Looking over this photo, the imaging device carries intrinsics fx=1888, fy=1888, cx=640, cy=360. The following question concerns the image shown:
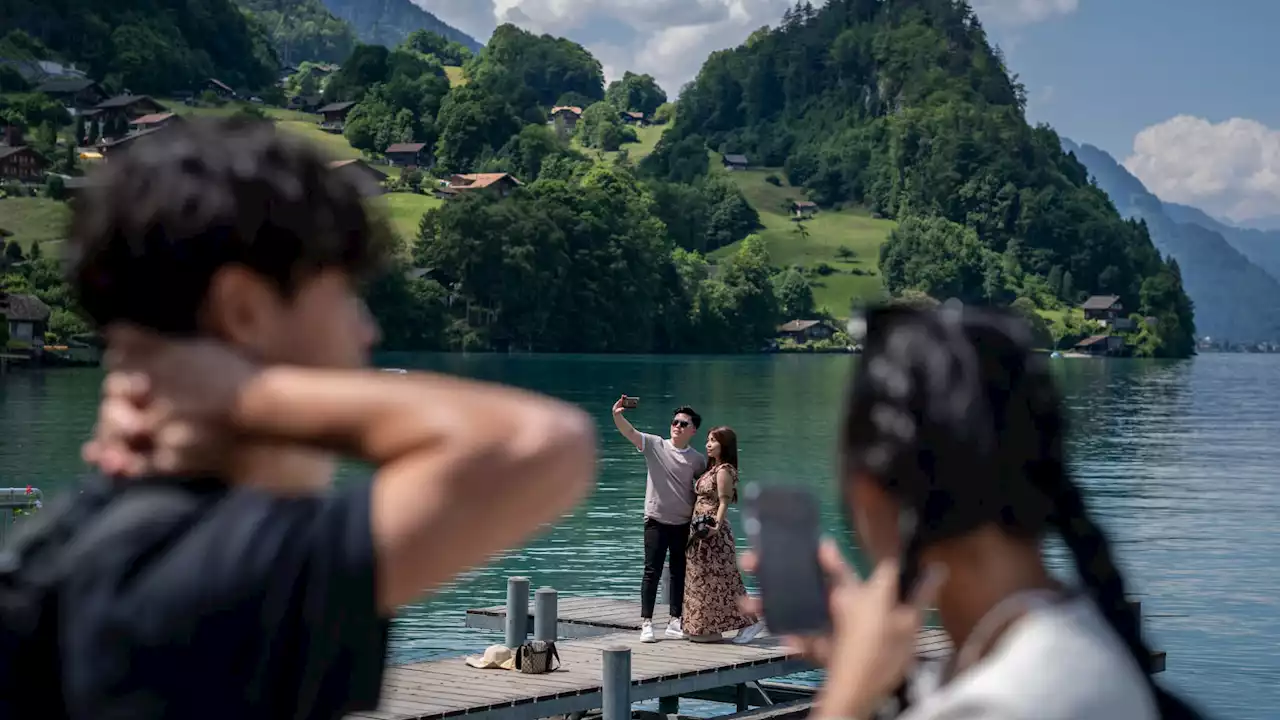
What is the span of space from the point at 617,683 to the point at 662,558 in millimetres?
2699

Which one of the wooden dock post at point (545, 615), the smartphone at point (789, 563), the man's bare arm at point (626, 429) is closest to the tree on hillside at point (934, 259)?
the wooden dock post at point (545, 615)

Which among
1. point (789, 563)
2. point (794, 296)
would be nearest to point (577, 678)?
point (789, 563)

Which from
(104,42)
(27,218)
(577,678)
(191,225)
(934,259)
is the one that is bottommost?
(577,678)

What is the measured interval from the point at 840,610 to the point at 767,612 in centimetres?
8

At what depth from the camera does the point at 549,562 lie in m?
32.0

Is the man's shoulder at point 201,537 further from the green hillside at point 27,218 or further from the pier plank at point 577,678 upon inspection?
the green hillside at point 27,218

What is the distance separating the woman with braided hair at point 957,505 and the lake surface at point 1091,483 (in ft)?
0.24

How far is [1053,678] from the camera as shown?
1591 mm

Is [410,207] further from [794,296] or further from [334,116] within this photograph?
[334,116]

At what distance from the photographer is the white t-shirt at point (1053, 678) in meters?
1.58

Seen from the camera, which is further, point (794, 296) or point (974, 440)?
point (794, 296)

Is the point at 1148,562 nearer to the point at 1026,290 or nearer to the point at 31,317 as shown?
the point at 31,317

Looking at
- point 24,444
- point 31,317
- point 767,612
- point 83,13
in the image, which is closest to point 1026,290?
point 83,13

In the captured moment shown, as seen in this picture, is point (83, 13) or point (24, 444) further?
point (83, 13)
